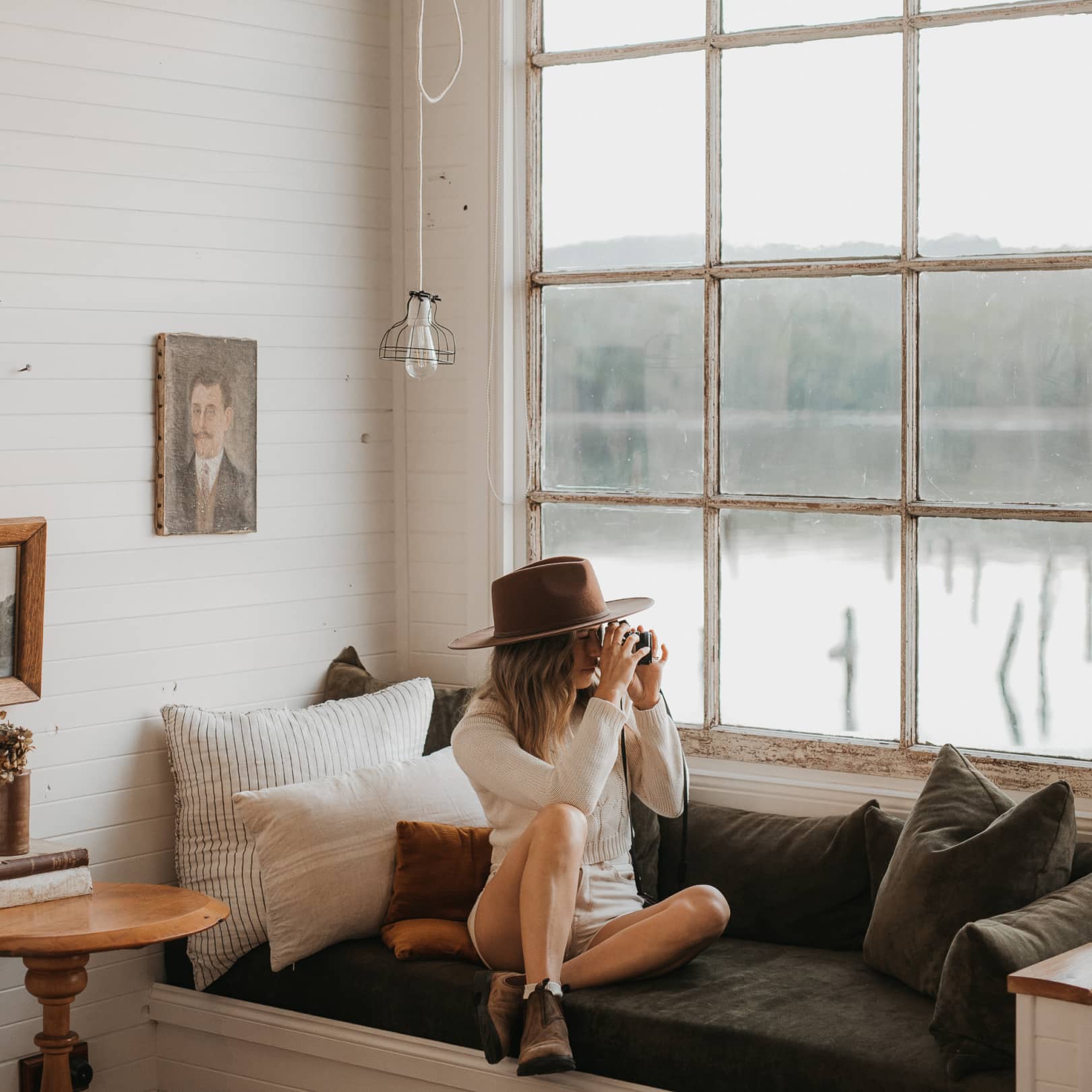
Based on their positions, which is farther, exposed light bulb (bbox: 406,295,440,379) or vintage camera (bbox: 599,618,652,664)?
exposed light bulb (bbox: 406,295,440,379)

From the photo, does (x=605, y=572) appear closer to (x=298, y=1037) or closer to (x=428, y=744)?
(x=428, y=744)

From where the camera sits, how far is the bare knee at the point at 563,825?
2.93 metres

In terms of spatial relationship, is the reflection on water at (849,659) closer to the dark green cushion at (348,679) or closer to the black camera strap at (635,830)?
the black camera strap at (635,830)

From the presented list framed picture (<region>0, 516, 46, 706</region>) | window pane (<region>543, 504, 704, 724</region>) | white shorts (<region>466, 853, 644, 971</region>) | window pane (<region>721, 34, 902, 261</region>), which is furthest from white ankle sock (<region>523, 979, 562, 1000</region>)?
window pane (<region>721, 34, 902, 261</region>)

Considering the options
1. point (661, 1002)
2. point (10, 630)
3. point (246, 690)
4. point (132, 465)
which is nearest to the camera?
point (661, 1002)

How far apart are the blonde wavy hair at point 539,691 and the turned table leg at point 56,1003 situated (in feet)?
Result: 3.38

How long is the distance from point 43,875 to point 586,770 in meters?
1.18

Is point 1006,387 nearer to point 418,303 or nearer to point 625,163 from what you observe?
point 625,163

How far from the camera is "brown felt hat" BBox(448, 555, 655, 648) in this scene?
3154 millimetres

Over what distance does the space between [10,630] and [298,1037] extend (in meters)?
1.15

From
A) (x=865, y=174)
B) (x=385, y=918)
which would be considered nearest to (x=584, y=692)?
(x=385, y=918)

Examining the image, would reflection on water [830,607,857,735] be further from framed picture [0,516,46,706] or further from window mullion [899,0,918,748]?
framed picture [0,516,46,706]

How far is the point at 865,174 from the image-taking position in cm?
355

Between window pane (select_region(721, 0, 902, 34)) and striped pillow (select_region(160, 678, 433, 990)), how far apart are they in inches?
83.4
